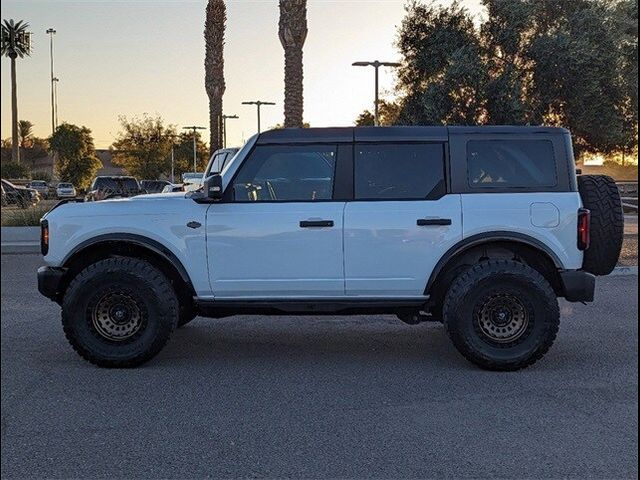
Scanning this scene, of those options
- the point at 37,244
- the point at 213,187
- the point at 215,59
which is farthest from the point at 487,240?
the point at 215,59

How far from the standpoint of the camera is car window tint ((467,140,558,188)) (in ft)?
19.0

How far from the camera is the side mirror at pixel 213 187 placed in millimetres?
5711

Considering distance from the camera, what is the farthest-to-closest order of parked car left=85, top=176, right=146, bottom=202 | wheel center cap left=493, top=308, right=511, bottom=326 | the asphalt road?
parked car left=85, top=176, right=146, bottom=202 < wheel center cap left=493, top=308, right=511, bottom=326 < the asphalt road

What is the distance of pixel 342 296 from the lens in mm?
5766

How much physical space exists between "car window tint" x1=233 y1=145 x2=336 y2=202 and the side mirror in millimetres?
178

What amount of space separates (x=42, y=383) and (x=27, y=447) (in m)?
1.42

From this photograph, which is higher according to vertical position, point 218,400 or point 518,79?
point 518,79

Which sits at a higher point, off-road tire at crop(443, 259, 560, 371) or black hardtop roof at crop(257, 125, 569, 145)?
black hardtop roof at crop(257, 125, 569, 145)

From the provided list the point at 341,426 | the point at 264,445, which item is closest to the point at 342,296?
the point at 341,426

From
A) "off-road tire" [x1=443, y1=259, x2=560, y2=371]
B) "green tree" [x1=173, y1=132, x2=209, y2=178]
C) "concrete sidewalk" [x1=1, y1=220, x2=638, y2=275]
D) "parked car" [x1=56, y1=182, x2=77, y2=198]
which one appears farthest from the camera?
"parked car" [x1=56, y1=182, x2=77, y2=198]

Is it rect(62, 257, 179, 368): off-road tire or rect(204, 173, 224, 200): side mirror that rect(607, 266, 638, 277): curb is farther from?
rect(62, 257, 179, 368): off-road tire

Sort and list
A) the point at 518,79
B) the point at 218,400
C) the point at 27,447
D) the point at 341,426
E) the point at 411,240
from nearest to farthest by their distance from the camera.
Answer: the point at 27,447
the point at 341,426
the point at 218,400
the point at 411,240
the point at 518,79

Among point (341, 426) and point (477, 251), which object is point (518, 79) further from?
point (341, 426)

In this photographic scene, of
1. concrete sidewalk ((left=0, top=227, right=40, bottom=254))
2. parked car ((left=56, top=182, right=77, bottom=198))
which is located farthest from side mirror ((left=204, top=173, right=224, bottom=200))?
parked car ((left=56, top=182, right=77, bottom=198))
